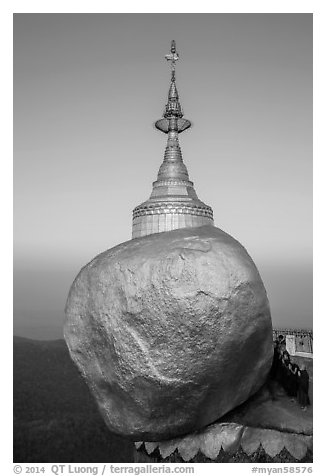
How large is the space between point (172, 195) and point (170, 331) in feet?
8.42

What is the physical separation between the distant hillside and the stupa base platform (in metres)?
4.90

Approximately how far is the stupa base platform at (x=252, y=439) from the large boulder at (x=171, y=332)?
9.6 inches

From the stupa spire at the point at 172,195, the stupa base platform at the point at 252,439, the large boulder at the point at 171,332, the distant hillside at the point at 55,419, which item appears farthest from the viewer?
the distant hillside at the point at 55,419

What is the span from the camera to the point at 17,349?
1575 cm

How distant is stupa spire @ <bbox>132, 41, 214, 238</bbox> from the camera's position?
6.84 m

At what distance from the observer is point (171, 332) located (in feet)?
17.0

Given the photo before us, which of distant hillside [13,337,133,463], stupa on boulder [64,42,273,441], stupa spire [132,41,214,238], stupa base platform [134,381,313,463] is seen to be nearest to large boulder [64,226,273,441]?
stupa on boulder [64,42,273,441]

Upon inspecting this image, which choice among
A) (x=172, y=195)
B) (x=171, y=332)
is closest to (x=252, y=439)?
(x=171, y=332)

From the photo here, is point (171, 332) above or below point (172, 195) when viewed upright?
below

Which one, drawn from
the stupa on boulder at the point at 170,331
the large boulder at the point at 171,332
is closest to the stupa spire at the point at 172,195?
the stupa on boulder at the point at 170,331

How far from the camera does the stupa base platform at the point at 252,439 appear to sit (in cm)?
561

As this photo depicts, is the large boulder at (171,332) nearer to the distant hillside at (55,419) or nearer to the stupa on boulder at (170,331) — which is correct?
the stupa on boulder at (170,331)

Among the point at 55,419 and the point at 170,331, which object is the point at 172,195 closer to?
the point at 170,331
